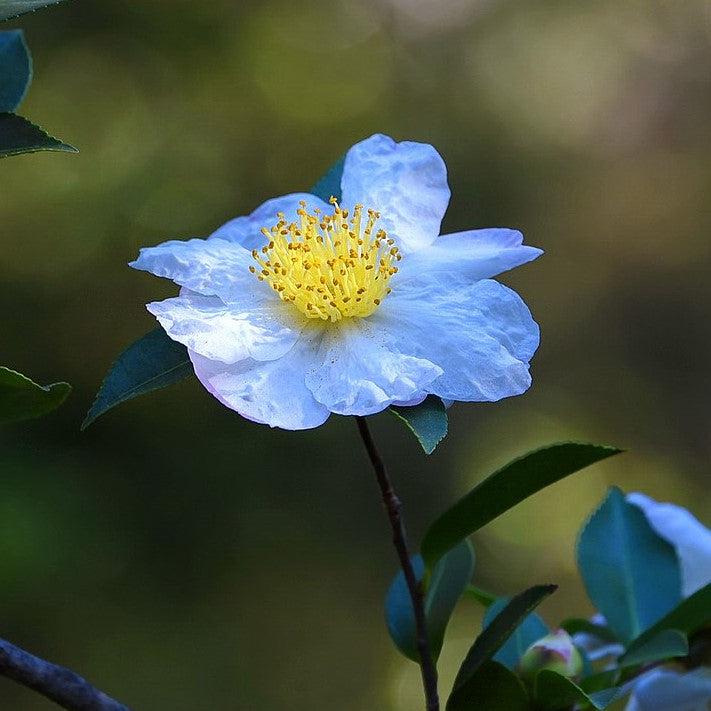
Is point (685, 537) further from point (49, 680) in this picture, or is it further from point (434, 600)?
point (49, 680)

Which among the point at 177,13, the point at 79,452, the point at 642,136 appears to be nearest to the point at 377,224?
the point at 79,452

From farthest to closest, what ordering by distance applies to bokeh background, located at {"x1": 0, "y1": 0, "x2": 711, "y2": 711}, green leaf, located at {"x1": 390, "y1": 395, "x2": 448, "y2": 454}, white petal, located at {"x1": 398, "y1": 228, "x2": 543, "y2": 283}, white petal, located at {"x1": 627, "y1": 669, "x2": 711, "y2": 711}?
bokeh background, located at {"x1": 0, "y1": 0, "x2": 711, "y2": 711} < white petal, located at {"x1": 627, "y1": 669, "x2": 711, "y2": 711} < white petal, located at {"x1": 398, "y1": 228, "x2": 543, "y2": 283} < green leaf, located at {"x1": 390, "y1": 395, "x2": 448, "y2": 454}

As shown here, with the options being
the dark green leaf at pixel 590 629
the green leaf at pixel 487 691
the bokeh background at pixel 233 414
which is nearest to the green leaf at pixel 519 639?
the dark green leaf at pixel 590 629

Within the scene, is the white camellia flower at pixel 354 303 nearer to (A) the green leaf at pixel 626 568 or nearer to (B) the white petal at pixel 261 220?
(B) the white petal at pixel 261 220

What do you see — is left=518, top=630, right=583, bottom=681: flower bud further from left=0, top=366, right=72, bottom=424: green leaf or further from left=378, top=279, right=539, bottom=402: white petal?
left=0, top=366, right=72, bottom=424: green leaf

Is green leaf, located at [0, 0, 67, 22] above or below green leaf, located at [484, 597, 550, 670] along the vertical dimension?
above

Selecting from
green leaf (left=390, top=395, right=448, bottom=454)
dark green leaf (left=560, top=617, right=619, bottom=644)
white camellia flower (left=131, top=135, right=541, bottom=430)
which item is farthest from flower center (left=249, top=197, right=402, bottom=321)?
dark green leaf (left=560, top=617, right=619, bottom=644)

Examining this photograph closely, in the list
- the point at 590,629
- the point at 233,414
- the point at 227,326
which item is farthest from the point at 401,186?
the point at 233,414

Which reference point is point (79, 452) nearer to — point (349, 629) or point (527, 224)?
point (349, 629)
